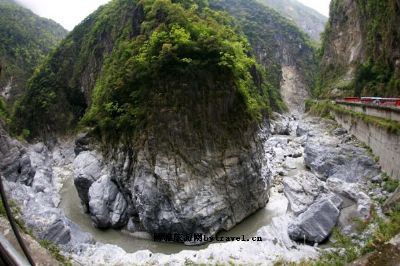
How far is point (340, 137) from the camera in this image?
33594mm

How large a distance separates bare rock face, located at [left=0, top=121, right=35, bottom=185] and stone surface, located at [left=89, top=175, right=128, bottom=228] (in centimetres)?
681

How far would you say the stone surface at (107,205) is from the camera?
19359 mm

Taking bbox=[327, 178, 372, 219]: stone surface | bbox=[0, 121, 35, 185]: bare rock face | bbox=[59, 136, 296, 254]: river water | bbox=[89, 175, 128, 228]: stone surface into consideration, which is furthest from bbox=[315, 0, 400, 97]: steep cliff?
bbox=[0, 121, 35, 185]: bare rock face

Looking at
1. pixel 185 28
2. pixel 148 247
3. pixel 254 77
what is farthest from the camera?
pixel 254 77

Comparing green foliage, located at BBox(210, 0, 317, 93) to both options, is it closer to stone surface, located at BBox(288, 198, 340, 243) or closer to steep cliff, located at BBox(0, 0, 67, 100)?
steep cliff, located at BBox(0, 0, 67, 100)

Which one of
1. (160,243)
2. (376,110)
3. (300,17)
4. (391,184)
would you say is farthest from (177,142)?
(300,17)

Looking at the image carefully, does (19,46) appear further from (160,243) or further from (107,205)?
(160,243)

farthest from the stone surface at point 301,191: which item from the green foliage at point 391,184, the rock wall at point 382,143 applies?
the rock wall at point 382,143

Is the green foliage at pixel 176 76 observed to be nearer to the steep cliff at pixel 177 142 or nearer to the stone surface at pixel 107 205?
the steep cliff at pixel 177 142

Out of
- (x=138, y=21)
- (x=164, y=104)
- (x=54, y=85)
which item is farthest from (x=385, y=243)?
(x=54, y=85)

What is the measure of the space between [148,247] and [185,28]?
13.5 meters

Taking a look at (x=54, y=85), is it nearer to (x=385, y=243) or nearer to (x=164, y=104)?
(x=164, y=104)

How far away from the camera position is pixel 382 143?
22.8 m

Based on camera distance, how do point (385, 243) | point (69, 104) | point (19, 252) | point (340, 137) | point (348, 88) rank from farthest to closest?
point (69, 104) < point (348, 88) < point (340, 137) < point (385, 243) < point (19, 252)
